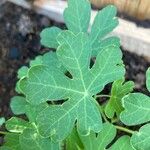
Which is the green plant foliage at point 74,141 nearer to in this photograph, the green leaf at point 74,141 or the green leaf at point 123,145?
the green leaf at point 74,141

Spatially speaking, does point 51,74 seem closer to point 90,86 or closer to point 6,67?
point 90,86

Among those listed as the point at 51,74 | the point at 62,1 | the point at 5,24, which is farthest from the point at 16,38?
the point at 51,74

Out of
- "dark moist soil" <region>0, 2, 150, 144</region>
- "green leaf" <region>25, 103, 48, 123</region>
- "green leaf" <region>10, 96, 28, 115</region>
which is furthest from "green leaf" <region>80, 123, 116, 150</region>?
"dark moist soil" <region>0, 2, 150, 144</region>

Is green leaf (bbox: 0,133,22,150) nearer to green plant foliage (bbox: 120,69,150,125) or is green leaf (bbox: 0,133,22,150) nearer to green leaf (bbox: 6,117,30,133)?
green leaf (bbox: 6,117,30,133)

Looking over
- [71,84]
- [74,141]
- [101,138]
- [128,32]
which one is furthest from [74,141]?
[128,32]

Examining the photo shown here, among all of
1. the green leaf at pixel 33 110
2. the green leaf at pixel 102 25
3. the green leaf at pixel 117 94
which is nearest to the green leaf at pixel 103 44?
the green leaf at pixel 102 25
